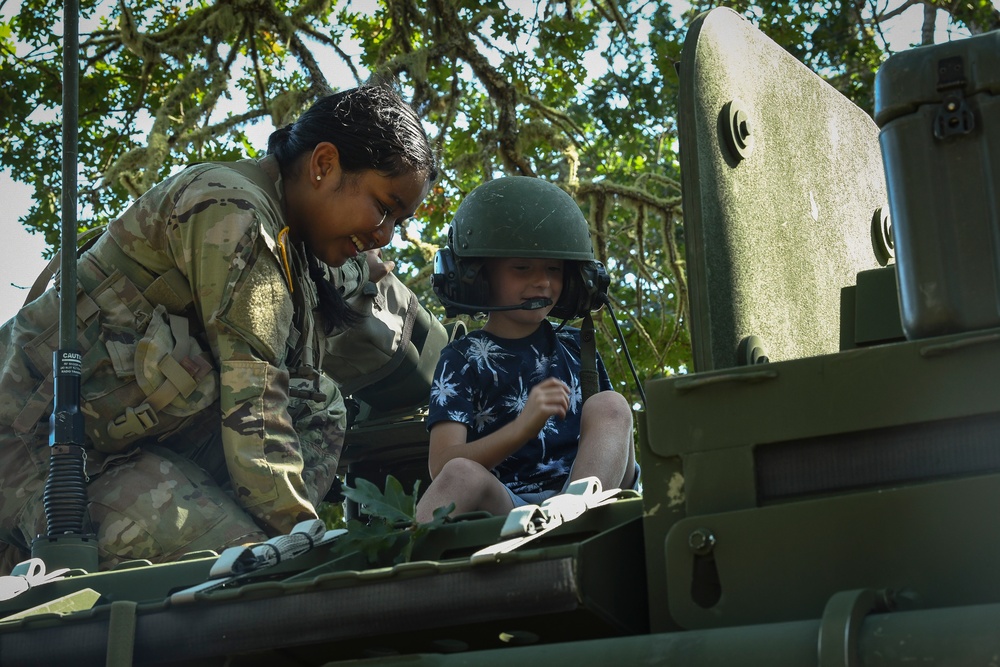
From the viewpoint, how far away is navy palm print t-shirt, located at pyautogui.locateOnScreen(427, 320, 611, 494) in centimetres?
355

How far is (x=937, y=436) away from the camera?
60.8 inches

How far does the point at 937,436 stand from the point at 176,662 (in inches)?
38.8

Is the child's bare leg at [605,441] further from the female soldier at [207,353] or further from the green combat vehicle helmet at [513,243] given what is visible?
the female soldier at [207,353]

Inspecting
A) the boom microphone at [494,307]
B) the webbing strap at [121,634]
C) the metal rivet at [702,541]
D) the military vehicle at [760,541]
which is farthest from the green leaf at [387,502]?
the boom microphone at [494,307]

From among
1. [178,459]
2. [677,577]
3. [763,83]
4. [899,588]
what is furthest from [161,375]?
[899,588]

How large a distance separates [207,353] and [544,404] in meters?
1.07

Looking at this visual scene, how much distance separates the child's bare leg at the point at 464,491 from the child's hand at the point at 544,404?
0.60 ft

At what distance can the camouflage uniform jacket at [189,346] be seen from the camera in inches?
138

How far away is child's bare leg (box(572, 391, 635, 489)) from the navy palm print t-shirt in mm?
254

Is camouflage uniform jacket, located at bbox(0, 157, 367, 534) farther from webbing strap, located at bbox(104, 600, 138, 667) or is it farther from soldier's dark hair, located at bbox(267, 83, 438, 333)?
webbing strap, located at bbox(104, 600, 138, 667)

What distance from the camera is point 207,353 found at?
12.2 ft

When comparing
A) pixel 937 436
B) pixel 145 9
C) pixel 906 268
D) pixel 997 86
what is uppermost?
pixel 145 9

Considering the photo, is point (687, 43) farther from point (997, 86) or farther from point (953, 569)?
point (953, 569)

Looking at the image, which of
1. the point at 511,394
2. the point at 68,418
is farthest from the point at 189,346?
the point at 511,394
